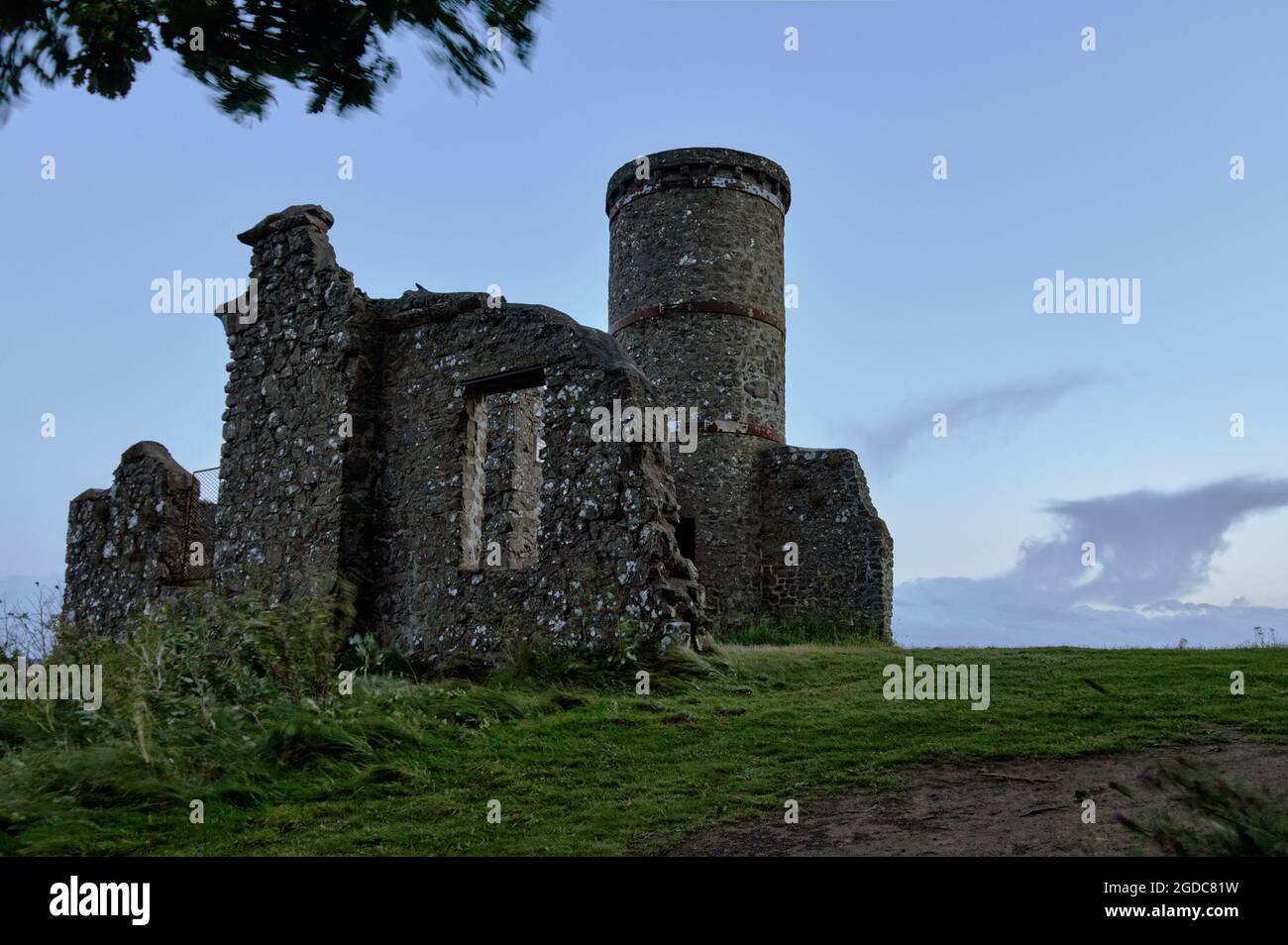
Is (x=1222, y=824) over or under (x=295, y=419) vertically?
under

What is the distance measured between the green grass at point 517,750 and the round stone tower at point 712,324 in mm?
8756

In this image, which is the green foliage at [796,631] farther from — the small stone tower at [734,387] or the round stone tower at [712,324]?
the round stone tower at [712,324]

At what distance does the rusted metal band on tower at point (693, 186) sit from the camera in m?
19.3

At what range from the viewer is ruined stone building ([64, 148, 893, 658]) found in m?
10.4

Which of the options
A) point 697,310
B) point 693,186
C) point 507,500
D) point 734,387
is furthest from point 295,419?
point 693,186

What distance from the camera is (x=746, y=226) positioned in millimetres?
19500

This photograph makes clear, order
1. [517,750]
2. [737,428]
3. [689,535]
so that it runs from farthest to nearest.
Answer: [737,428]
[689,535]
[517,750]

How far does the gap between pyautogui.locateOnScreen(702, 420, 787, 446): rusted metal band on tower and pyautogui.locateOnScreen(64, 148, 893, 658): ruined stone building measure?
0.04 m

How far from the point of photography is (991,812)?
561 centimetres

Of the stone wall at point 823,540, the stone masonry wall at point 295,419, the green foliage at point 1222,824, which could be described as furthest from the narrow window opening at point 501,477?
the green foliage at point 1222,824

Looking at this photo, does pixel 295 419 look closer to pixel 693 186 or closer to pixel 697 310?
pixel 697 310

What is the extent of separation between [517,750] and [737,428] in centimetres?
1212

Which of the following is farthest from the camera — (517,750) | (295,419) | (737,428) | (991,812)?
(737,428)

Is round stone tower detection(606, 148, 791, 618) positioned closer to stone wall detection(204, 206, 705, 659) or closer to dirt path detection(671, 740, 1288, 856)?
stone wall detection(204, 206, 705, 659)
